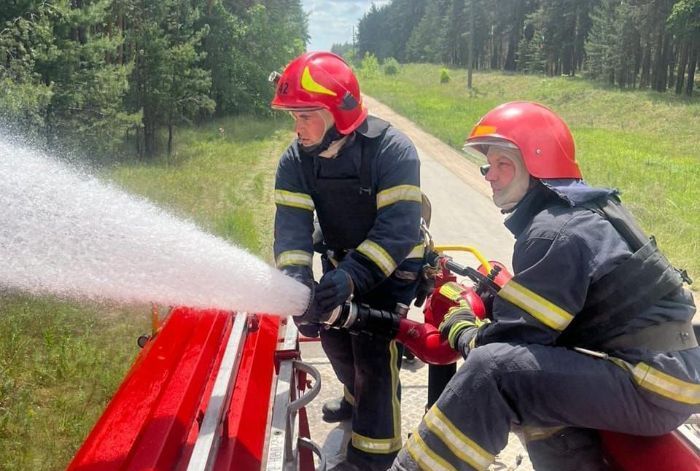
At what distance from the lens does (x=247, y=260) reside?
8.57 ft

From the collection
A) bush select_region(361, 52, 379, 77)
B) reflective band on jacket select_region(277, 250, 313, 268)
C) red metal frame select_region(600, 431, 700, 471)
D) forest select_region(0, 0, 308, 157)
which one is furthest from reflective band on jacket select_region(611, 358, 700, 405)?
bush select_region(361, 52, 379, 77)

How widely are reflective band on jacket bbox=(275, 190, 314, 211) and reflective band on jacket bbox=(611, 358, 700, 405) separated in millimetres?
1615

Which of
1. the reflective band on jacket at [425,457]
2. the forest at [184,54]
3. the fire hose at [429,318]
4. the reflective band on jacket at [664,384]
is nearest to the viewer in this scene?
the reflective band on jacket at [664,384]

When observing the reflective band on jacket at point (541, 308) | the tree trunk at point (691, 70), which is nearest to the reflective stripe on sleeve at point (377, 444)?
the reflective band on jacket at point (541, 308)

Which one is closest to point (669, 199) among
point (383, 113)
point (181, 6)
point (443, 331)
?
point (443, 331)

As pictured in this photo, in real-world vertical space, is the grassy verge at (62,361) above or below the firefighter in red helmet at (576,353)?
below

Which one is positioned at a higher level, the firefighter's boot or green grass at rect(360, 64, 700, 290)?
green grass at rect(360, 64, 700, 290)

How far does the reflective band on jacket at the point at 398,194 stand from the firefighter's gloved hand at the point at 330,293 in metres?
0.41

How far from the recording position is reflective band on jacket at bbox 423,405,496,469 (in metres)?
2.00

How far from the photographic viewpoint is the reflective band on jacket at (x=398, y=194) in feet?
8.97

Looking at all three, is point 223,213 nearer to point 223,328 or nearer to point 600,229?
point 223,328

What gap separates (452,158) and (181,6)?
961 centimetres

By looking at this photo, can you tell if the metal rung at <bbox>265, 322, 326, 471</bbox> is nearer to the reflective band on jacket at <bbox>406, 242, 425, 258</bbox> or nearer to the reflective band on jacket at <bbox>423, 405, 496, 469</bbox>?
the reflective band on jacket at <bbox>423, 405, 496, 469</bbox>

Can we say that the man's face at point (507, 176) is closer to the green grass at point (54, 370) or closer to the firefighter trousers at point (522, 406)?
the firefighter trousers at point (522, 406)
